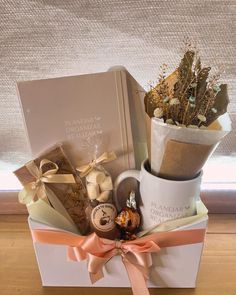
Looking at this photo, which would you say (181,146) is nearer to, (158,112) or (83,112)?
(158,112)

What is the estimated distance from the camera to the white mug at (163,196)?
61cm

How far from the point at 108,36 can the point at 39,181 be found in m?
0.33

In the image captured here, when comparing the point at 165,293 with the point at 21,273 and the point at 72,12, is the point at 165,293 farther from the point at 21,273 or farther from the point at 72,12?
the point at 72,12

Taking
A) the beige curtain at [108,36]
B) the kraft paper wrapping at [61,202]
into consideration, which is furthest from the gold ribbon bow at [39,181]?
the beige curtain at [108,36]

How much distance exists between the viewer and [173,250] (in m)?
0.63

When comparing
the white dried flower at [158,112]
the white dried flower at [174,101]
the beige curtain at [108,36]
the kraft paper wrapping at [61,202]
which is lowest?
the kraft paper wrapping at [61,202]

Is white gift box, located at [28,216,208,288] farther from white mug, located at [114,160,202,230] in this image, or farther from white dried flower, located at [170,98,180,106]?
white dried flower, located at [170,98,180,106]

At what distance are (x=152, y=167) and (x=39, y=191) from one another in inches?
8.7

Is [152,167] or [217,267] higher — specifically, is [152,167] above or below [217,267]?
above

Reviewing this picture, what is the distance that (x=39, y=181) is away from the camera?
66 centimetres

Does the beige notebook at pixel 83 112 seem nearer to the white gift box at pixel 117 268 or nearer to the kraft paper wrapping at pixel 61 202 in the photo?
the kraft paper wrapping at pixel 61 202

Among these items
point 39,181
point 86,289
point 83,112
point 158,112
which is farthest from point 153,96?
point 86,289

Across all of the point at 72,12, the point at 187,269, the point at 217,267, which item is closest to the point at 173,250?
the point at 187,269

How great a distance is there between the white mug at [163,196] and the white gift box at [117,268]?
0.04 meters
